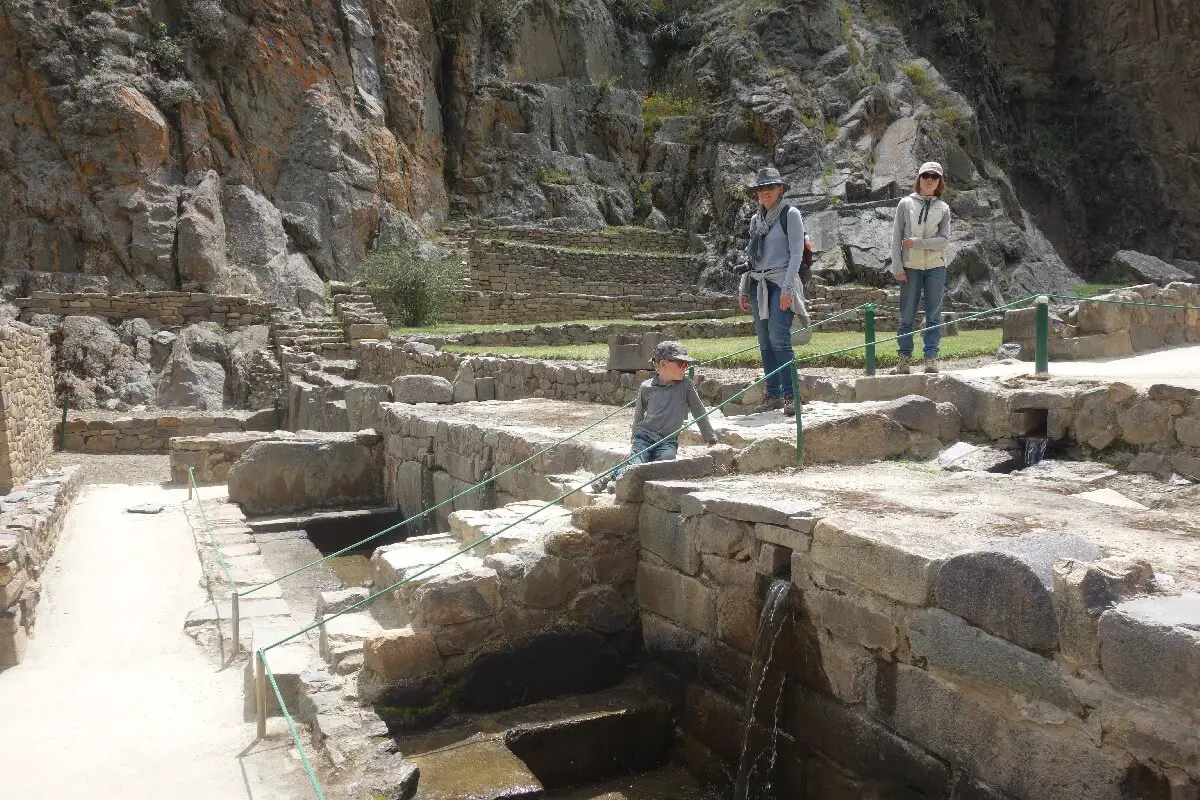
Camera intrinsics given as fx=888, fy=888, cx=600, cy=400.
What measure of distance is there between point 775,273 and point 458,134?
29.1m

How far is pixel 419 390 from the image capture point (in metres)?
12.7

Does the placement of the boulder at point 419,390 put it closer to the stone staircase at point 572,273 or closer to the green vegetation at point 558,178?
the stone staircase at point 572,273

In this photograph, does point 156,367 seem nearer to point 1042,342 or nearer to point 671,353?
point 671,353

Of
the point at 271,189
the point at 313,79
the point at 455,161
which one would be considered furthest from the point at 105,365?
the point at 455,161

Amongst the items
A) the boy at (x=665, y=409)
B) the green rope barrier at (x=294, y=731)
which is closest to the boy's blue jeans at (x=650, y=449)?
the boy at (x=665, y=409)

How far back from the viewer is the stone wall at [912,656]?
3195 mm

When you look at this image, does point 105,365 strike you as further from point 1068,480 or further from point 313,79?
point 1068,480

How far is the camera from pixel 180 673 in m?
5.59

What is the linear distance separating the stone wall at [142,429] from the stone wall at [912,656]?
13.4 meters

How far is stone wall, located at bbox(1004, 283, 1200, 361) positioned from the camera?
8.13 meters

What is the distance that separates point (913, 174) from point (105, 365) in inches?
882

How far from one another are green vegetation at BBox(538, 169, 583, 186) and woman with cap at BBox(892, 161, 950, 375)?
88.0ft

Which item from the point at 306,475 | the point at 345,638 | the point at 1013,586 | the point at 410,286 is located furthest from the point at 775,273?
the point at 410,286

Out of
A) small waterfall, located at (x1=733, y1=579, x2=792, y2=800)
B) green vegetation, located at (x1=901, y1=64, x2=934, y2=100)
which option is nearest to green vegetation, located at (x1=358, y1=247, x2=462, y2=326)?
green vegetation, located at (x1=901, y1=64, x2=934, y2=100)
